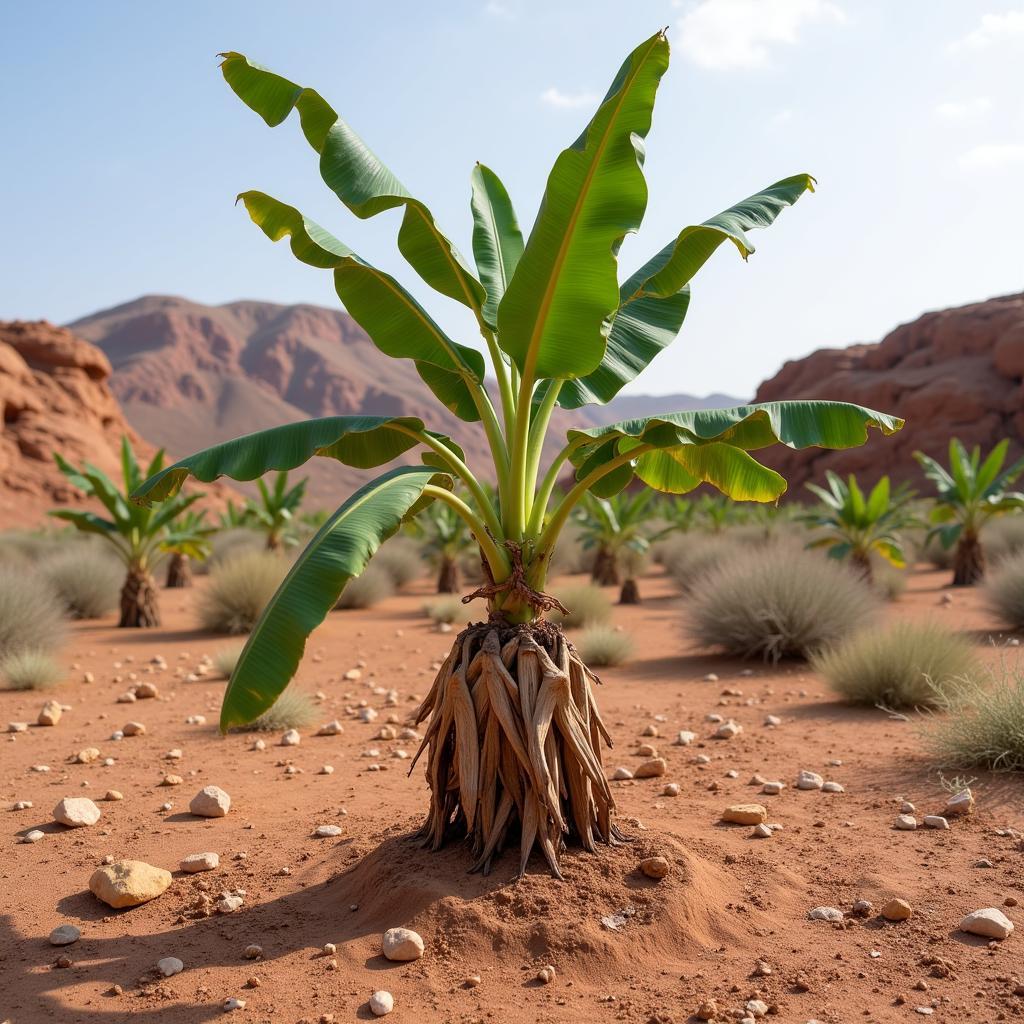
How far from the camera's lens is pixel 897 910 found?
11.1ft

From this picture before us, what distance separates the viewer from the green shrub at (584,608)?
1208 cm

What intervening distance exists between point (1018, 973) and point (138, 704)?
6.68 metres

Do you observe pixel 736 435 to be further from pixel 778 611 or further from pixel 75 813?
pixel 778 611

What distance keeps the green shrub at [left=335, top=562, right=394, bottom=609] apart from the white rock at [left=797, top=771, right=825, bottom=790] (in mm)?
10032

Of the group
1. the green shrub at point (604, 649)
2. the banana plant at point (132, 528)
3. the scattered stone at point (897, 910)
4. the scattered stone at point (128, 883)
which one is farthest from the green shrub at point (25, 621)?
the scattered stone at point (897, 910)

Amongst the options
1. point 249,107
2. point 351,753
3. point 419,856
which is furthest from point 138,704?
point 249,107

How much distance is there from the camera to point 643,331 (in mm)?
4160

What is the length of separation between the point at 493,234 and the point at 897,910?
3260 mm

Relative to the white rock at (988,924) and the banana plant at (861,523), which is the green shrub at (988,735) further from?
the banana plant at (861,523)

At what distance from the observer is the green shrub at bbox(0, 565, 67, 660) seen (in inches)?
359

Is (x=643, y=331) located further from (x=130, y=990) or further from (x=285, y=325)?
(x=285, y=325)

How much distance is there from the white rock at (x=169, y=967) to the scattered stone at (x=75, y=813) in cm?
174

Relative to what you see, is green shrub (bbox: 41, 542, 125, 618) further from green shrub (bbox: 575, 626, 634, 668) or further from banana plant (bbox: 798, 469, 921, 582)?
banana plant (bbox: 798, 469, 921, 582)

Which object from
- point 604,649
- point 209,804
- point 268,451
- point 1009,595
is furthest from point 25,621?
point 1009,595
